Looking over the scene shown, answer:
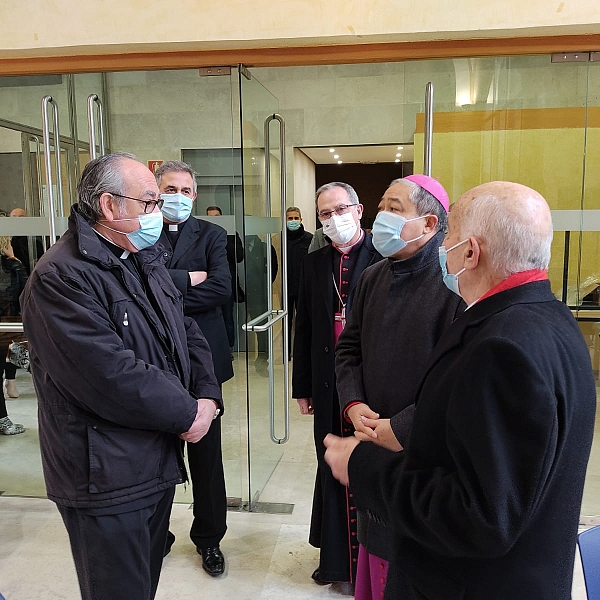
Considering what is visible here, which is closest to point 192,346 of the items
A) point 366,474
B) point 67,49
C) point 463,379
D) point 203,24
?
point 366,474

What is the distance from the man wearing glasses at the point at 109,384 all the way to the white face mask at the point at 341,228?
821 millimetres

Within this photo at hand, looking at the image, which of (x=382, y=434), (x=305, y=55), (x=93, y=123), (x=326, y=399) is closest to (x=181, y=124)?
(x=93, y=123)

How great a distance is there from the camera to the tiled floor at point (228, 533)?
2434 mm

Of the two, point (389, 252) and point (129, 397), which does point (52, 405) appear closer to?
point (129, 397)

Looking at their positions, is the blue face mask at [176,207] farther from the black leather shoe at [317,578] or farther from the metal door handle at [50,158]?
the black leather shoe at [317,578]

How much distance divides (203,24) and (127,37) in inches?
13.6

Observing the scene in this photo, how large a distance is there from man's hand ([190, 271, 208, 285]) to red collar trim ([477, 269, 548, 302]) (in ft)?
5.63

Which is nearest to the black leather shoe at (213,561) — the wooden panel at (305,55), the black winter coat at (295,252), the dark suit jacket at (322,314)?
the dark suit jacket at (322,314)

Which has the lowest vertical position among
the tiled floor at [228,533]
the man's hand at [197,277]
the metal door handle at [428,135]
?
the tiled floor at [228,533]

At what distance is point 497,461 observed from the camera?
89cm

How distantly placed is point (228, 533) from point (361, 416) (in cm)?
149

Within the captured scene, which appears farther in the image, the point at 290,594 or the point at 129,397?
the point at 290,594

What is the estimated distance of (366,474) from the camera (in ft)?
3.76

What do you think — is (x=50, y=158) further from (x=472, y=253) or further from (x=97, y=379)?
(x=472, y=253)
